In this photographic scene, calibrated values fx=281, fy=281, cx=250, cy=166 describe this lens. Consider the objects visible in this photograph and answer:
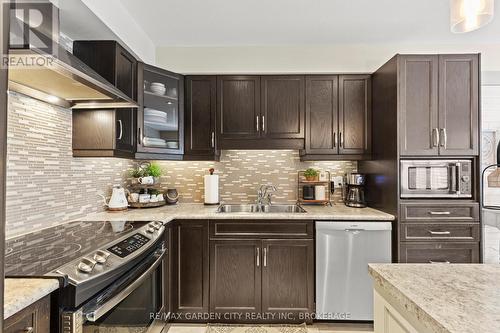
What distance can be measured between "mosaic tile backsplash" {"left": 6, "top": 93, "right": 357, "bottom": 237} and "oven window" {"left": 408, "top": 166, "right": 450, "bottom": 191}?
2.60ft

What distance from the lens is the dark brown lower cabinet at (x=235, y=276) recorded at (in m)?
2.37

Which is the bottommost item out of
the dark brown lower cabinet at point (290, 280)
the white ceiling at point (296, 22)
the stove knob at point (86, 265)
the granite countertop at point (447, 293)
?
the dark brown lower cabinet at point (290, 280)

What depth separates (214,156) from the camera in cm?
280

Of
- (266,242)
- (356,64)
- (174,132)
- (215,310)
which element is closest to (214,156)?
(174,132)

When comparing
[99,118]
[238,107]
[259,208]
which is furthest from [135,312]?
[238,107]

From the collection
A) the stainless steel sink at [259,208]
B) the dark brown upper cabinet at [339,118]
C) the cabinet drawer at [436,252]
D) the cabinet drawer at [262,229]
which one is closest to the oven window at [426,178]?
the cabinet drawer at [436,252]

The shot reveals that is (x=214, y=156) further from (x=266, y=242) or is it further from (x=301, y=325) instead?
(x=301, y=325)

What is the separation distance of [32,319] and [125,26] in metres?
2.12

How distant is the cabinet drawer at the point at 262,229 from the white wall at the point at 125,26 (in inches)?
65.8

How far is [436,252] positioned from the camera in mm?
2281

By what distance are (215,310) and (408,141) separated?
6.97ft

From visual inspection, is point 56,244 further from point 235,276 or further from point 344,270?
point 344,270

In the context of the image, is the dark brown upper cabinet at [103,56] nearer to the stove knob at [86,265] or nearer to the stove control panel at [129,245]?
the stove control panel at [129,245]

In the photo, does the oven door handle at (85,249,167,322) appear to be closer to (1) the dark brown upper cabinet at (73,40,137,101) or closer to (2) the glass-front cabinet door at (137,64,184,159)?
(2) the glass-front cabinet door at (137,64,184,159)
